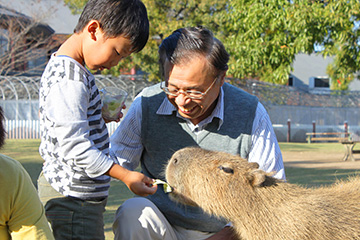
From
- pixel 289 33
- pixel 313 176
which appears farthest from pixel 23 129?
pixel 313 176

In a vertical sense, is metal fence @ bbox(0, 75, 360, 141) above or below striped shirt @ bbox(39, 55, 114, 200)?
below

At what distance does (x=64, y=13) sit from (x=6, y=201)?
29.8 metres

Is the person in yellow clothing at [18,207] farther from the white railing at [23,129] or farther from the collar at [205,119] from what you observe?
the white railing at [23,129]

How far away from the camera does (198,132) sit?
9.21 feet

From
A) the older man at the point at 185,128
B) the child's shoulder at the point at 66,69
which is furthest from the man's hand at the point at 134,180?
the child's shoulder at the point at 66,69

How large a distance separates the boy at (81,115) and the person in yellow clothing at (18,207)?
0.40 metres

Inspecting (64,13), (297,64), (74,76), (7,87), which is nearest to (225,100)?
(74,76)

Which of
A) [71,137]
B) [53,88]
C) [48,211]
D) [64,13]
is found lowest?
[48,211]

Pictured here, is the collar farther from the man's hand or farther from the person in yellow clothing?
the person in yellow clothing

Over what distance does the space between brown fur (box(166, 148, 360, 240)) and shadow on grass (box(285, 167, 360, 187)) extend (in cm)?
465

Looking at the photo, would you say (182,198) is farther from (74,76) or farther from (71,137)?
(74,76)

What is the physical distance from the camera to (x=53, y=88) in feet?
7.63

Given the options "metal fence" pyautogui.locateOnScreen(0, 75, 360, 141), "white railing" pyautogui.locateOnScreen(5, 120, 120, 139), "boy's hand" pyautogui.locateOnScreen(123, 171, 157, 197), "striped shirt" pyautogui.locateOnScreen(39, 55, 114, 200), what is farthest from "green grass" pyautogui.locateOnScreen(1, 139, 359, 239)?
"metal fence" pyautogui.locateOnScreen(0, 75, 360, 141)

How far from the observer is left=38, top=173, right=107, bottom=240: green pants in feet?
8.07
